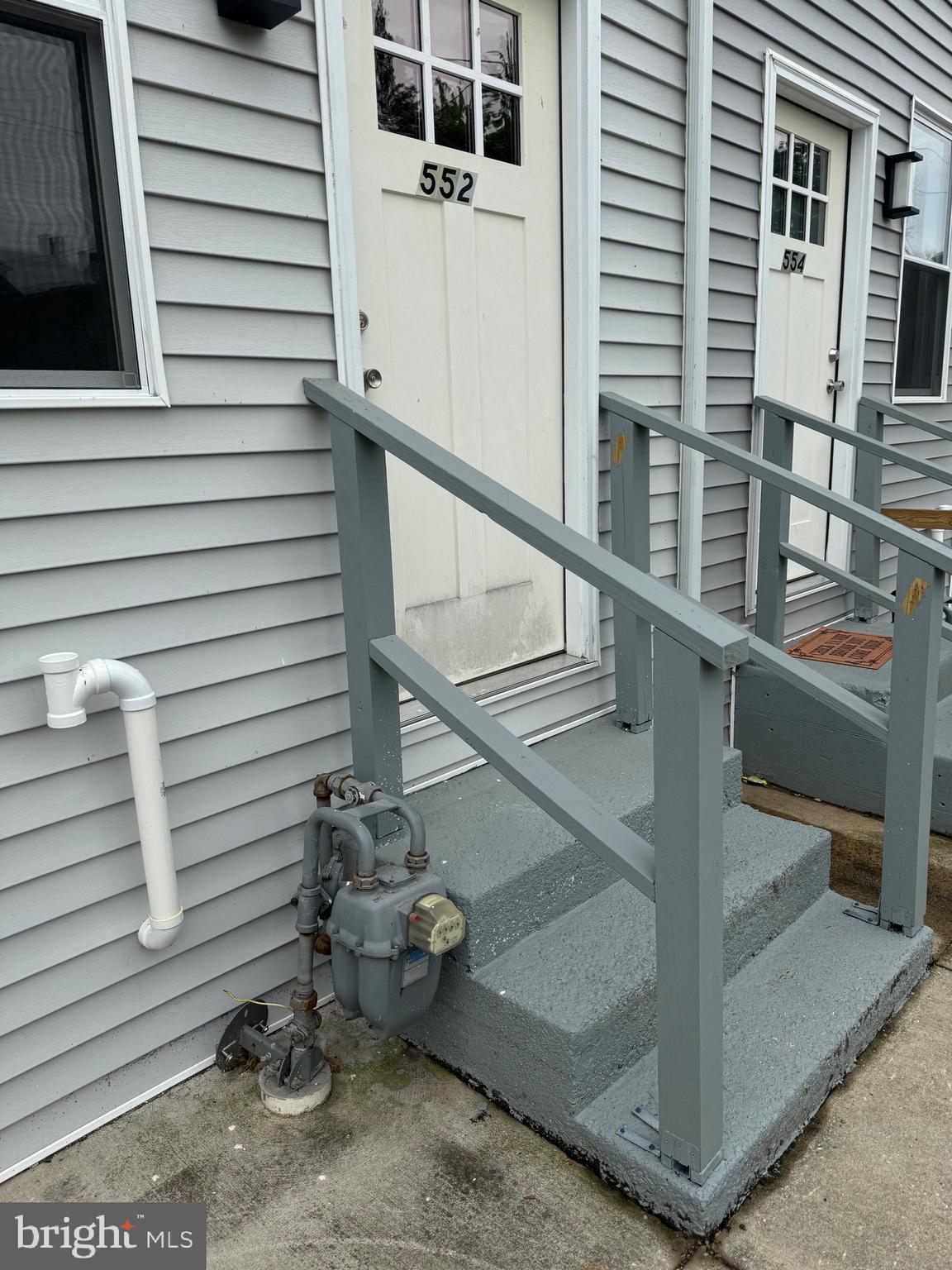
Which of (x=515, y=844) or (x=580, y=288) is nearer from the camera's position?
(x=515, y=844)

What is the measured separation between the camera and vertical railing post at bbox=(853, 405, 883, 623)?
4289 millimetres

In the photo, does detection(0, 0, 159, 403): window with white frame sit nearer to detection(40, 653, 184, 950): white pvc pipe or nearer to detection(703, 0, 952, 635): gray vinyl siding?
detection(40, 653, 184, 950): white pvc pipe

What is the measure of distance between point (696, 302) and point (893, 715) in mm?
1678

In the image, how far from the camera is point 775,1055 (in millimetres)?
1831

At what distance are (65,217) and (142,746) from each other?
39.2 inches

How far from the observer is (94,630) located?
5.74ft

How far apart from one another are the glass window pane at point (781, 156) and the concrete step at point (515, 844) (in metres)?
2.52

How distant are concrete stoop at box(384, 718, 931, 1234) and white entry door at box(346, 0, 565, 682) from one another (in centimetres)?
57

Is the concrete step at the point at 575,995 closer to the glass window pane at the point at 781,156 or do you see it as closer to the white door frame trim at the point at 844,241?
the white door frame trim at the point at 844,241

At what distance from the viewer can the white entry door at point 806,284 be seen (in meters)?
3.74

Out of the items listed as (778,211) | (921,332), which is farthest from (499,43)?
(921,332)

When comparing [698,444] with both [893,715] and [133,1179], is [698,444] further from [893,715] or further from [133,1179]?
[133,1179]

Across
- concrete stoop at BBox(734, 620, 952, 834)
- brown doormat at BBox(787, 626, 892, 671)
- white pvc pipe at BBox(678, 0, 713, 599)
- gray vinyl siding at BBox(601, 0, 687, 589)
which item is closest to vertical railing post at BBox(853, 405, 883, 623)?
brown doormat at BBox(787, 626, 892, 671)

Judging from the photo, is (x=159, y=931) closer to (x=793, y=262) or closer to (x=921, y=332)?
(x=793, y=262)
